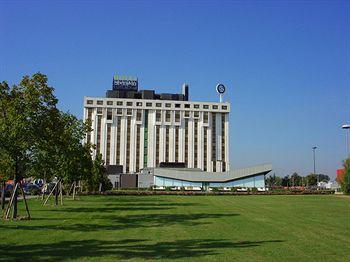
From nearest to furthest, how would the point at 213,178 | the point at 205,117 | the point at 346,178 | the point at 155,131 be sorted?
the point at 346,178 < the point at 213,178 < the point at 155,131 < the point at 205,117

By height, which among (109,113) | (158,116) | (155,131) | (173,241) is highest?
(109,113)

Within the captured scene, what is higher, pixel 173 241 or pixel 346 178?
pixel 346 178

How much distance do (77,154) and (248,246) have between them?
2663cm

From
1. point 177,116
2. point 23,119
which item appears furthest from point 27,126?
point 177,116

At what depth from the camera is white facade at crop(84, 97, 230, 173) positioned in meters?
137

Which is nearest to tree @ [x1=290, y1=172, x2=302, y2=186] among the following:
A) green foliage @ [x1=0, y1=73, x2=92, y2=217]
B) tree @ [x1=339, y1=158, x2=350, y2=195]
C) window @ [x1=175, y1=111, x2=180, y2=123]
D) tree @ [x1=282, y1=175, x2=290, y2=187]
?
tree @ [x1=282, y1=175, x2=290, y2=187]

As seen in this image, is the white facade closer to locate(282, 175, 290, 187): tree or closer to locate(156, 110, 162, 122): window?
locate(156, 110, 162, 122): window

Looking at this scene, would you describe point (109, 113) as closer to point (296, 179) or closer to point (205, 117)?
point (205, 117)

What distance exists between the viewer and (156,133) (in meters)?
140

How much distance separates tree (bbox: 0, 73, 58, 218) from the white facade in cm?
11354

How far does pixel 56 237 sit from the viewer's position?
14.9 m

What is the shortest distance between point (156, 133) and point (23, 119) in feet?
388

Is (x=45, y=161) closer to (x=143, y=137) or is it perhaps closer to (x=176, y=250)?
(x=176, y=250)

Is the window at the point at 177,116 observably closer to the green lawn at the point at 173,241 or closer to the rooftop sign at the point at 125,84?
the rooftop sign at the point at 125,84
